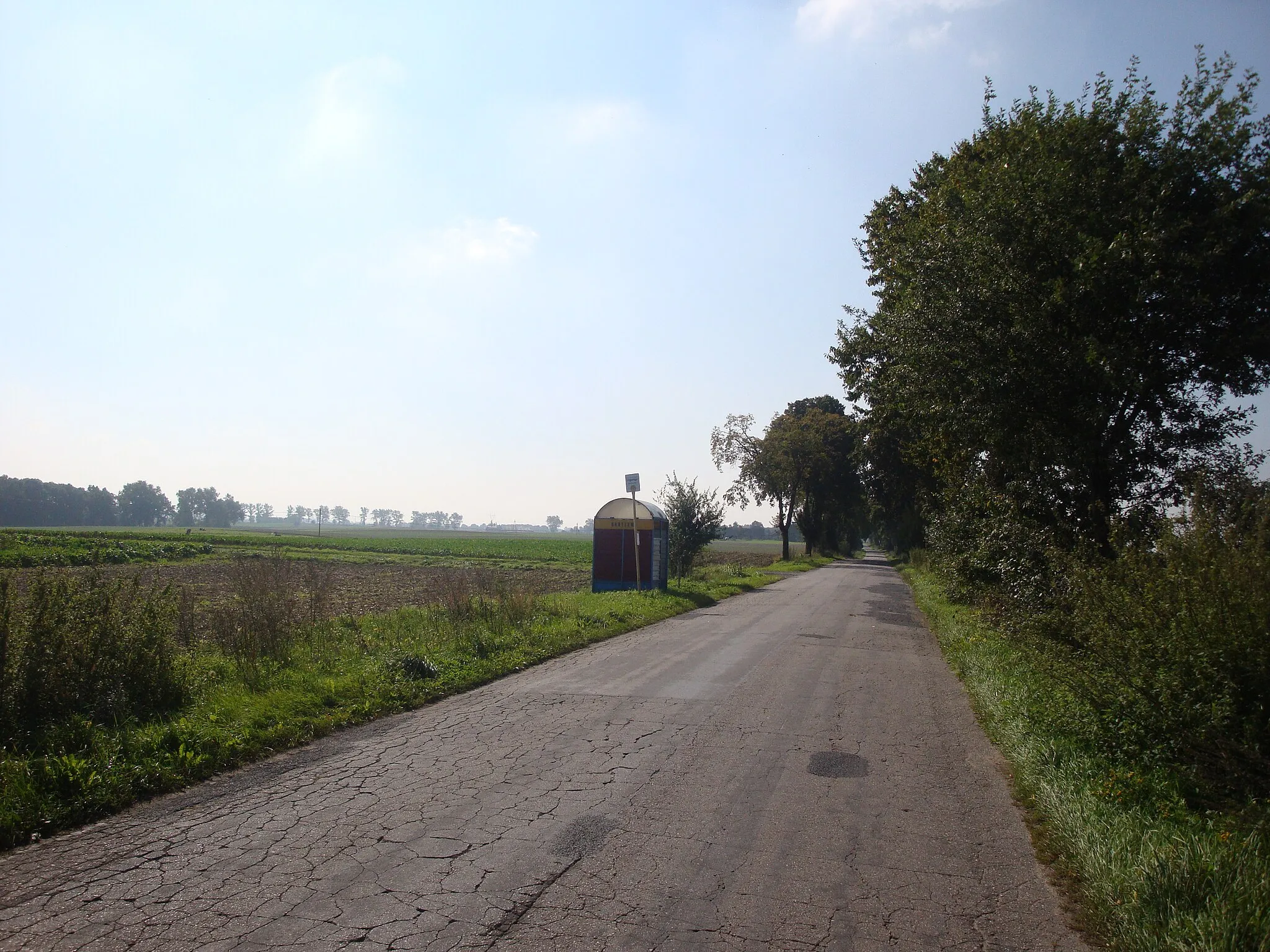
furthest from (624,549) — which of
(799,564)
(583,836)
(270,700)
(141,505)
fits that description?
(141,505)

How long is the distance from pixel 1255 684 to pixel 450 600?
11.0 metres

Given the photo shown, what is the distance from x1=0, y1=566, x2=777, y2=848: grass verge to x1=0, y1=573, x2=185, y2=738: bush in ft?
0.80

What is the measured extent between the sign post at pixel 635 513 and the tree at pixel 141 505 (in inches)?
5725

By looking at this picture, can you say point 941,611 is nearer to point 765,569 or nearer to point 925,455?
point 925,455

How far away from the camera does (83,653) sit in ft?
22.4

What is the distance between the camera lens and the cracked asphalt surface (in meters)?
3.74

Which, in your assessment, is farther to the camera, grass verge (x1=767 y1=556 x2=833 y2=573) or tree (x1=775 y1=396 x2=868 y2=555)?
tree (x1=775 y1=396 x2=868 y2=555)

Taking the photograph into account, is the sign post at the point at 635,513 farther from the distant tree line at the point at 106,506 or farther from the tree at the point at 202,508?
the tree at the point at 202,508

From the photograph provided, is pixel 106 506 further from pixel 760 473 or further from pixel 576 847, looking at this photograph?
pixel 576 847

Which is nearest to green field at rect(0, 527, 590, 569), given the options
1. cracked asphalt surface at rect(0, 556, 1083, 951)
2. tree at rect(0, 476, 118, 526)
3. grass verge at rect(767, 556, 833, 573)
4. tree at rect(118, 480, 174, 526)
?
grass verge at rect(767, 556, 833, 573)

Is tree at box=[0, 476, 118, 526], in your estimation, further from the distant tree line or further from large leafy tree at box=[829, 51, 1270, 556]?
large leafy tree at box=[829, 51, 1270, 556]

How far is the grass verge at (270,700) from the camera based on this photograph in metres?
5.34

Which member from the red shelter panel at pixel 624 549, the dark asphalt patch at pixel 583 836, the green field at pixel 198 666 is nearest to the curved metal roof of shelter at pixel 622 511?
the red shelter panel at pixel 624 549

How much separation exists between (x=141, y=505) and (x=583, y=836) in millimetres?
165530
